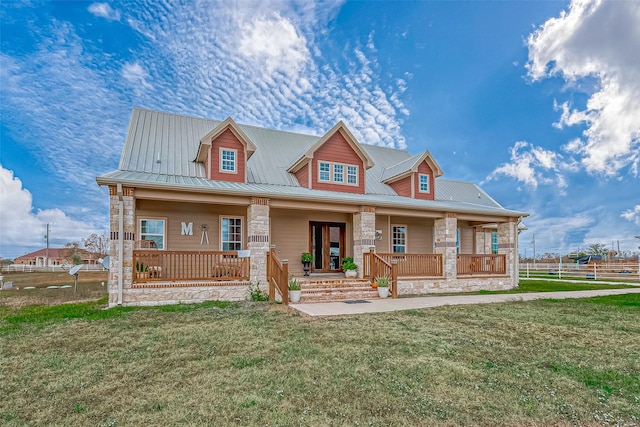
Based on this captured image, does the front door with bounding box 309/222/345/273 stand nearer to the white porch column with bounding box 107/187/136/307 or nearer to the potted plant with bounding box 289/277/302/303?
the potted plant with bounding box 289/277/302/303

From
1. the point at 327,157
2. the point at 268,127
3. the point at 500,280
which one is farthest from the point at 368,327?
the point at 268,127

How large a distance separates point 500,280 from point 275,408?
14602 millimetres

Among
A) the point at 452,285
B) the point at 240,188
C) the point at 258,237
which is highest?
the point at 240,188

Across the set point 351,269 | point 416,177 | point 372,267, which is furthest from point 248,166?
point 416,177

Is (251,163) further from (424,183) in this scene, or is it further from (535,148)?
(535,148)

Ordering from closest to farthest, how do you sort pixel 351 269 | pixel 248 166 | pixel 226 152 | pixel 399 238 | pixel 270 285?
pixel 270 285 < pixel 226 152 < pixel 351 269 < pixel 248 166 < pixel 399 238

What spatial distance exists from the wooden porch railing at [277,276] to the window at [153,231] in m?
4.14

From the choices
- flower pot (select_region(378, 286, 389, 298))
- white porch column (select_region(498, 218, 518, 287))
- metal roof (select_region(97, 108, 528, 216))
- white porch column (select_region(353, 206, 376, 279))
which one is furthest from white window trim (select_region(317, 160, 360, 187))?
white porch column (select_region(498, 218, 518, 287))

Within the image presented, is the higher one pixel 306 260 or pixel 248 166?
pixel 248 166

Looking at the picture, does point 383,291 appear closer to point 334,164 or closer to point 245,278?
point 245,278

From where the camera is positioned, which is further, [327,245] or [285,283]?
[327,245]

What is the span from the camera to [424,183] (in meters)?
16.6

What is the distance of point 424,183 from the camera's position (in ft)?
54.5

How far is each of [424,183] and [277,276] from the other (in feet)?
31.6
